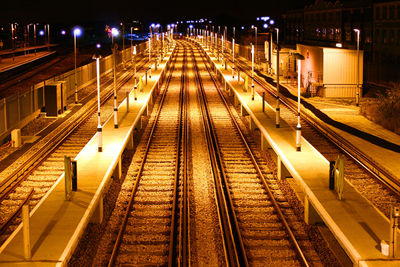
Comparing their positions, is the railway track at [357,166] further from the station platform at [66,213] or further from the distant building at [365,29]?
the distant building at [365,29]

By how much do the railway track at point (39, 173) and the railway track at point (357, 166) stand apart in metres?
9.40

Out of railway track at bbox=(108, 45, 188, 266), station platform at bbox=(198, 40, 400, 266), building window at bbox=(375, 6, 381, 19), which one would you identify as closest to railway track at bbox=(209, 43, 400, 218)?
station platform at bbox=(198, 40, 400, 266)

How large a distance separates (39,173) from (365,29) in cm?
4129

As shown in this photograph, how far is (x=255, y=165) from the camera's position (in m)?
18.0

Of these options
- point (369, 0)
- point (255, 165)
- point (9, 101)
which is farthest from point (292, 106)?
point (369, 0)

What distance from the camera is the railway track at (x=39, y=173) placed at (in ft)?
44.2

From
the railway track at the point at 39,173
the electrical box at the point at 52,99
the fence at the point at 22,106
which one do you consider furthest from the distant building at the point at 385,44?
the electrical box at the point at 52,99

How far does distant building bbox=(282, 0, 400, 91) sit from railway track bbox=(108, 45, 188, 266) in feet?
70.0

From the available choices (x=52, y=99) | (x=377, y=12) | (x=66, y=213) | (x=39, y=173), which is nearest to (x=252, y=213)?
(x=66, y=213)

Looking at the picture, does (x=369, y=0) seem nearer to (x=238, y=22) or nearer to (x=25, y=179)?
(x=25, y=179)

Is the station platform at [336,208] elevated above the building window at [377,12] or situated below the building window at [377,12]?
below

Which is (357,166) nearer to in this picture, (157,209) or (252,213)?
(252,213)

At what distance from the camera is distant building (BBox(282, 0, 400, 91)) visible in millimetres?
39469

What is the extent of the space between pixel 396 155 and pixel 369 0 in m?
37.7
